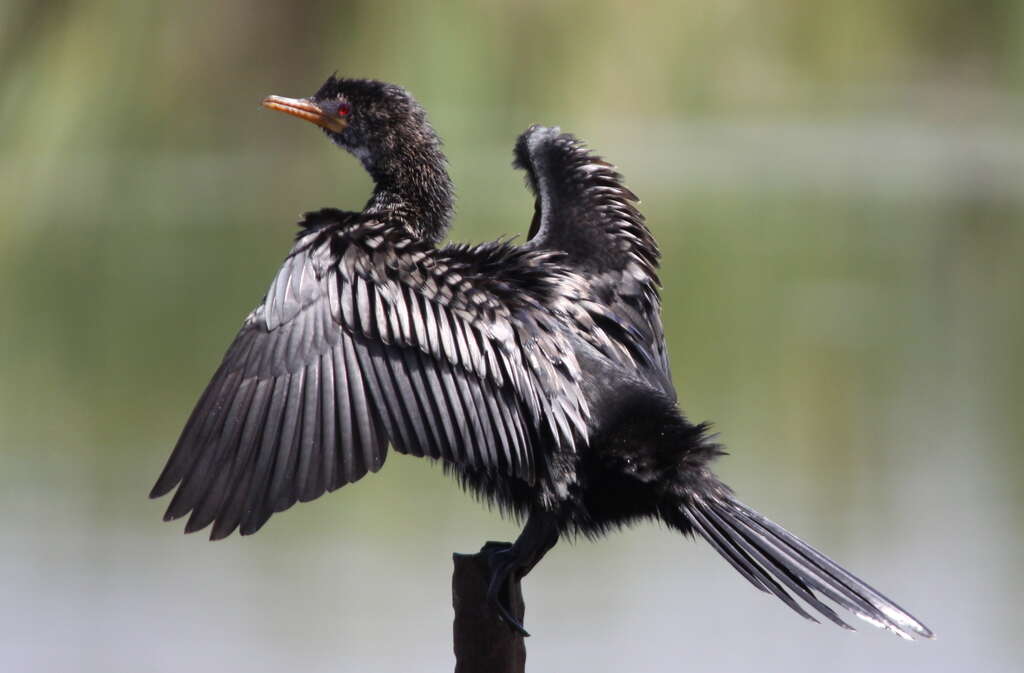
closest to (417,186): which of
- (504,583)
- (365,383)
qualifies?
(365,383)

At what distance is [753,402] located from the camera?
8.02m

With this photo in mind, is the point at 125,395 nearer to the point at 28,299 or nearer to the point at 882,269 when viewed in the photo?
the point at 28,299

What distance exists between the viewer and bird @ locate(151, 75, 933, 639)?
3.17m

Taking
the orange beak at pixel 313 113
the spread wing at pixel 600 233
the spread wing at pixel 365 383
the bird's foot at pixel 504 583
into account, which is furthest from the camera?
the orange beak at pixel 313 113

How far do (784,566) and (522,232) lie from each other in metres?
7.98

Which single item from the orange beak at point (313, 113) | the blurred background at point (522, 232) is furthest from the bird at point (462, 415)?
the blurred background at point (522, 232)

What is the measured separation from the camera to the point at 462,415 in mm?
3305

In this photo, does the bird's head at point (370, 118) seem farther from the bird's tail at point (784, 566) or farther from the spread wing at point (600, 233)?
the bird's tail at point (784, 566)

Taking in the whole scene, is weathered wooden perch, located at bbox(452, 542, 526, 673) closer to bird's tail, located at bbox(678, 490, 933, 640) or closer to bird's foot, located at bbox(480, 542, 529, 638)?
bird's foot, located at bbox(480, 542, 529, 638)

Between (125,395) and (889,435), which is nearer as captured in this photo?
(889,435)

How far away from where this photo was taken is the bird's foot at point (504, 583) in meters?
3.29

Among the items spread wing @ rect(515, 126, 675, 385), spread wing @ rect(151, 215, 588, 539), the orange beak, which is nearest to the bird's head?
the orange beak

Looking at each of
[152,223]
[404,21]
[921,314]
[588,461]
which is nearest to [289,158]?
[404,21]

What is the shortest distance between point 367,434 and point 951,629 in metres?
3.10
